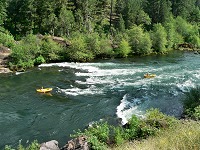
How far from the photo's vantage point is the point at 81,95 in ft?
96.1

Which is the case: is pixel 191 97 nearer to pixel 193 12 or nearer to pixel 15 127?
pixel 15 127

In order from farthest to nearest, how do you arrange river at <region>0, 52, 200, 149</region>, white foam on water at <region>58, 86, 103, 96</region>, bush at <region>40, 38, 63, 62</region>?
bush at <region>40, 38, 63, 62</region> → white foam on water at <region>58, 86, 103, 96</region> → river at <region>0, 52, 200, 149</region>

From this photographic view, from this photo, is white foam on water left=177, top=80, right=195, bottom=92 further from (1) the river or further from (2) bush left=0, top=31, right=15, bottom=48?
(2) bush left=0, top=31, right=15, bottom=48

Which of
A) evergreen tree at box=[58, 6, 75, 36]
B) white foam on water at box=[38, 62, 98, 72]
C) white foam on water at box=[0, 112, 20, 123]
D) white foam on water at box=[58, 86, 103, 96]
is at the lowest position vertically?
white foam on water at box=[0, 112, 20, 123]

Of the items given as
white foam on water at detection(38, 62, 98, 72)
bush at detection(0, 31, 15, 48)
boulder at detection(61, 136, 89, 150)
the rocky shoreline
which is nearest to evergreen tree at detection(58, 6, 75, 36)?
bush at detection(0, 31, 15, 48)

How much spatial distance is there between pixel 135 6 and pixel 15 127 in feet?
180

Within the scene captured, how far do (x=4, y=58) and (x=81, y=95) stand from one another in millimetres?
18649

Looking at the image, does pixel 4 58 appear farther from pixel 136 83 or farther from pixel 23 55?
pixel 136 83

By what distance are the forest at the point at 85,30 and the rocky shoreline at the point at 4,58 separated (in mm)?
850

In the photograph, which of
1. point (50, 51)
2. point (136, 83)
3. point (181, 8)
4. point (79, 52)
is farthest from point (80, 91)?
point (181, 8)

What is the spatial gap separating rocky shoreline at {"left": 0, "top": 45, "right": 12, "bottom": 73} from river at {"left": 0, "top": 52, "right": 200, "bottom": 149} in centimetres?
300

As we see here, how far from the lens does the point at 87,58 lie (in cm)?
4916

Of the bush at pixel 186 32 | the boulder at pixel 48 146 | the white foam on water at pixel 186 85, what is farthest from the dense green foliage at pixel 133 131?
the bush at pixel 186 32

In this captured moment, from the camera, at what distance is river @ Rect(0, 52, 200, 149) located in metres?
22.1
